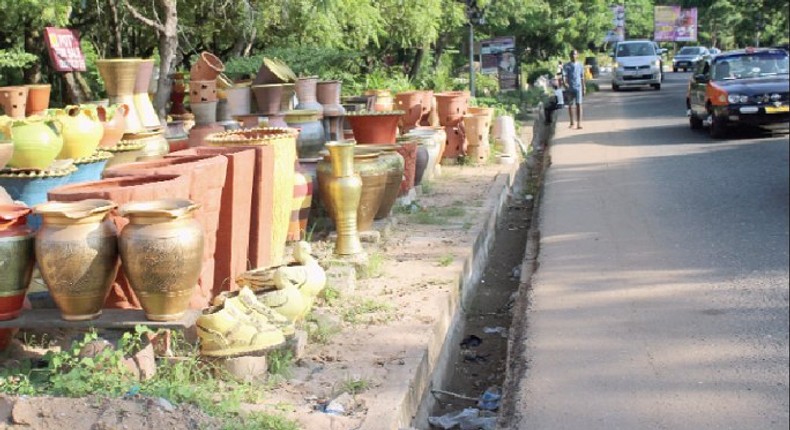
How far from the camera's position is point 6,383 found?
165 inches

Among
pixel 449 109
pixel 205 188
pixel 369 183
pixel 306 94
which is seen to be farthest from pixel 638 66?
pixel 205 188

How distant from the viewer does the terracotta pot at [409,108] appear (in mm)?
12617

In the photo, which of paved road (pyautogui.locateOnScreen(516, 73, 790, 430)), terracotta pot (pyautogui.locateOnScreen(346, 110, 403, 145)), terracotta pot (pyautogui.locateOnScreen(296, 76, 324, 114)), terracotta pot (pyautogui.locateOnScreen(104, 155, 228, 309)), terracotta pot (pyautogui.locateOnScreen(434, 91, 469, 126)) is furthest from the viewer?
terracotta pot (pyautogui.locateOnScreen(434, 91, 469, 126))

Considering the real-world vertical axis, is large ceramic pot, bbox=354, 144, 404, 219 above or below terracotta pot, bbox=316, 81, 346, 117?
below

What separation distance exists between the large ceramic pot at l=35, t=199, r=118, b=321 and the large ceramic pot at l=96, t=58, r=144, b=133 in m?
3.08

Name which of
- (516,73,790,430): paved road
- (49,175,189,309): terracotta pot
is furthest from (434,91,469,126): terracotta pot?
(49,175,189,309): terracotta pot

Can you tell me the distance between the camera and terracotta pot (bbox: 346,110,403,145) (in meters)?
9.22

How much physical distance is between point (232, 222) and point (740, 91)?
11091 millimetres

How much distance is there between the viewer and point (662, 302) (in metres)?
6.10

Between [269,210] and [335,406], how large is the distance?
7.47ft

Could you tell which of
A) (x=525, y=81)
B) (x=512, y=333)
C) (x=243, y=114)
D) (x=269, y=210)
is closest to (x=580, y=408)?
(x=512, y=333)

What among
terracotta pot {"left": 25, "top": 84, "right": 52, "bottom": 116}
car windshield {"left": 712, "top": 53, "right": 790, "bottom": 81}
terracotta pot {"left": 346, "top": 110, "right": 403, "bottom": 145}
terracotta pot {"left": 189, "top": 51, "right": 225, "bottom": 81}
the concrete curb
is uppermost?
terracotta pot {"left": 189, "top": 51, "right": 225, "bottom": 81}

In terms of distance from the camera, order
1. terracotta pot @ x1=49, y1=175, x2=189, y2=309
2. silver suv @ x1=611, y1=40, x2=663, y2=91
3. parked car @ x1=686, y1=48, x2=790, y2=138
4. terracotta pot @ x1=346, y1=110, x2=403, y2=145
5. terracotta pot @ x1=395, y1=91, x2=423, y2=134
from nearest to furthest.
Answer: terracotta pot @ x1=49, y1=175, x2=189, y2=309 < terracotta pot @ x1=346, y1=110, x2=403, y2=145 < terracotta pot @ x1=395, y1=91, x2=423, y2=134 < parked car @ x1=686, y1=48, x2=790, y2=138 < silver suv @ x1=611, y1=40, x2=663, y2=91

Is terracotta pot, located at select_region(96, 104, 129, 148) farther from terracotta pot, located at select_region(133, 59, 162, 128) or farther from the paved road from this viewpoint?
the paved road
